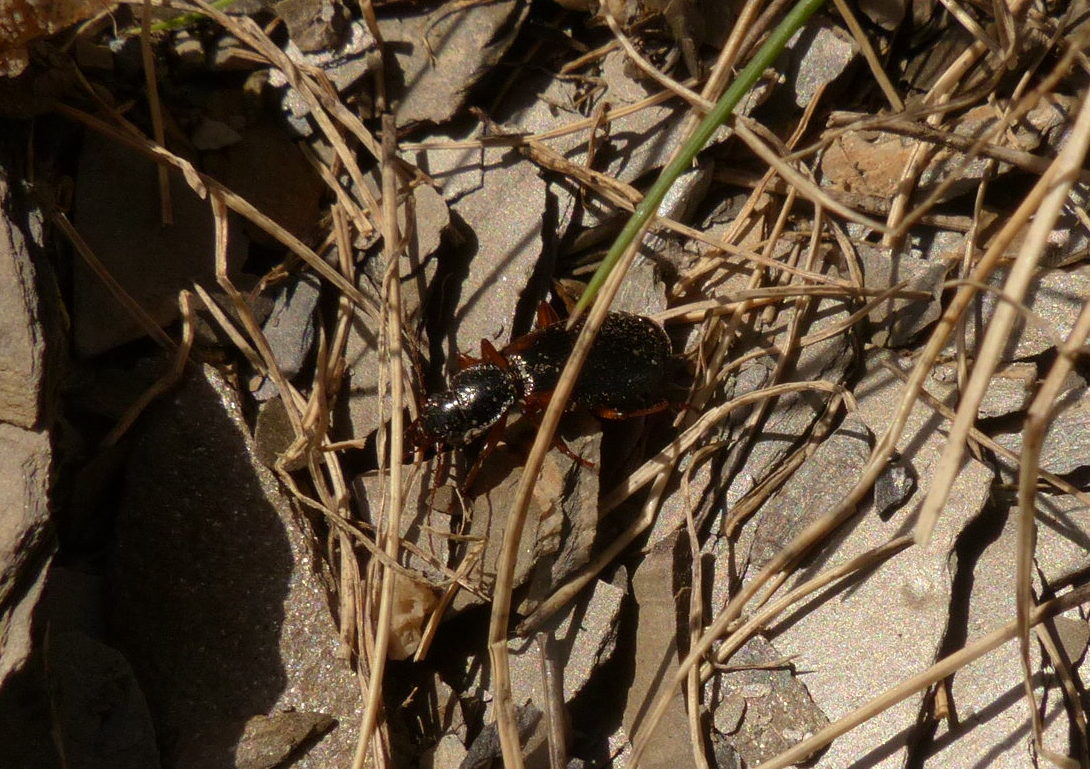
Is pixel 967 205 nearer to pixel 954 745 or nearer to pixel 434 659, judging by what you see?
pixel 954 745

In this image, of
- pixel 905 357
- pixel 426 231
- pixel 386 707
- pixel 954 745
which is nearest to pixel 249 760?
pixel 386 707

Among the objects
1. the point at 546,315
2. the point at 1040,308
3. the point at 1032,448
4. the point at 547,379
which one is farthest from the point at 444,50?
the point at 1032,448

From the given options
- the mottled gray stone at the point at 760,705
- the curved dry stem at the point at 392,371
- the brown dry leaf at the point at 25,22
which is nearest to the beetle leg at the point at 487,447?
the curved dry stem at the point at 392,371

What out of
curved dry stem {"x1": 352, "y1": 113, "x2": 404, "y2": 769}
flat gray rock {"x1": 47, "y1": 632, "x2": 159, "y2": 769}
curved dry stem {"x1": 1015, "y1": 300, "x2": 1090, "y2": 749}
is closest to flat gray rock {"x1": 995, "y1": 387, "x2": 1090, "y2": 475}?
curved dry stem {"x1": 1015, "y1": 300, "x2": 1090, "y2": 749}

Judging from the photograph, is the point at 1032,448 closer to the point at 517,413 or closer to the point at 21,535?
the point at 517,413

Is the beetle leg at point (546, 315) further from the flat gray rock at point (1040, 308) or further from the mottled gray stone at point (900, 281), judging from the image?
the flat gray rock at point (1040, 308)

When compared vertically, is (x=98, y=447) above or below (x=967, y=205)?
below
